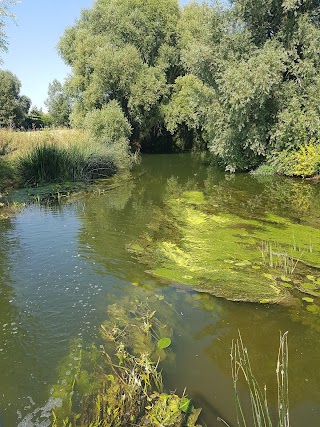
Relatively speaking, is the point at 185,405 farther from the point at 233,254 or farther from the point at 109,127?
the point at 109,127

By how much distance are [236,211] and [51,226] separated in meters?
4.72

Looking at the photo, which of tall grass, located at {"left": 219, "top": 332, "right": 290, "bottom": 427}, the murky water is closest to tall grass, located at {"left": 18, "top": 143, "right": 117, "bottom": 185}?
the murky water

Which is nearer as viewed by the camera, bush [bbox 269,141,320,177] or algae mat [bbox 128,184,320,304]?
algae mat [bbox 128,184,320,304]

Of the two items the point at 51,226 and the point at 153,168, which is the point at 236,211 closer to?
the point at 51,226

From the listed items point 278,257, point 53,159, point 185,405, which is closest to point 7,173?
point 53,159

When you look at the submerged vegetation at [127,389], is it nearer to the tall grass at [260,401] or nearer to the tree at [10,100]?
the tall grass at [260,401]

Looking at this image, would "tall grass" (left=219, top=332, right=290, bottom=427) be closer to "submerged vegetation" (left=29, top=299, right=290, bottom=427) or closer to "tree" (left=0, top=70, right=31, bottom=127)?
"submerged vegetation" (left=29, top=299, right=290, bottom=427)

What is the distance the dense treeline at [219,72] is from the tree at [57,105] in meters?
8.40

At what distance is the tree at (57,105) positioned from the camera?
1189 inches

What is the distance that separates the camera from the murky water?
3.30 metres

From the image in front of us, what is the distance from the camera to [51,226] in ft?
27.3

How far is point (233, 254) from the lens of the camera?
21.1 feet

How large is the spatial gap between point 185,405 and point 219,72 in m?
14.2

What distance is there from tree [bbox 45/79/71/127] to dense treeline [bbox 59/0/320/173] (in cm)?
840
